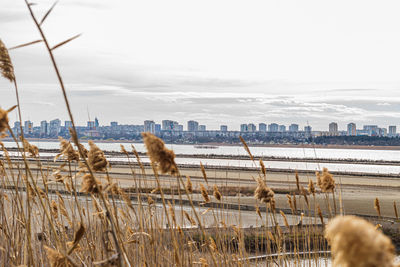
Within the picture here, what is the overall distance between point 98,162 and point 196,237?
9145mm

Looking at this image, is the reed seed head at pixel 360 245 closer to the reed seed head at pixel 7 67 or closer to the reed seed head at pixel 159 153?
the reed seed head at pixel 159 153

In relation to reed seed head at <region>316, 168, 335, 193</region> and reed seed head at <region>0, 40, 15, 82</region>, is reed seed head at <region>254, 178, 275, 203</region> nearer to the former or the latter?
reed seed head at <region>316, 168, 335, 193</region>

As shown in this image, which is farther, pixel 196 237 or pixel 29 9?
pixel 196 237

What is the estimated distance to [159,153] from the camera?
4.01 feet

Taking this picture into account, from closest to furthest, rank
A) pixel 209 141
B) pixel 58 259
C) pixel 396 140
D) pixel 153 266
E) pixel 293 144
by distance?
1. pixel 58 259
2. pixel 153 266
3. pixel 396 140
4. pixel 293 144
5. pixel 209 141

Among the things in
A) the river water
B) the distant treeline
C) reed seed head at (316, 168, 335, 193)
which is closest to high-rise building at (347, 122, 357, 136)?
the distant treeline

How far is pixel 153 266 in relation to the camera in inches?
117

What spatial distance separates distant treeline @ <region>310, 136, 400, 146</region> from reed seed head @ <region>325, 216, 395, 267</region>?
128971 millimetres

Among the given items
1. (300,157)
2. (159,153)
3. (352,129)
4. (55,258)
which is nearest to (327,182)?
(159,153)

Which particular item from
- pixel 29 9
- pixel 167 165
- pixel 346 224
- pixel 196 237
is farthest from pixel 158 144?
pixel 196 237

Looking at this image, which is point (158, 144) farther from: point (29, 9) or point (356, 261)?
point (356, 261)

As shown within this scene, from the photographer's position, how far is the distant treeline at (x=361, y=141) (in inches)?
4811

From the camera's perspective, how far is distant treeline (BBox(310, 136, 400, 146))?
122m

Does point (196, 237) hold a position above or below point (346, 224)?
below
